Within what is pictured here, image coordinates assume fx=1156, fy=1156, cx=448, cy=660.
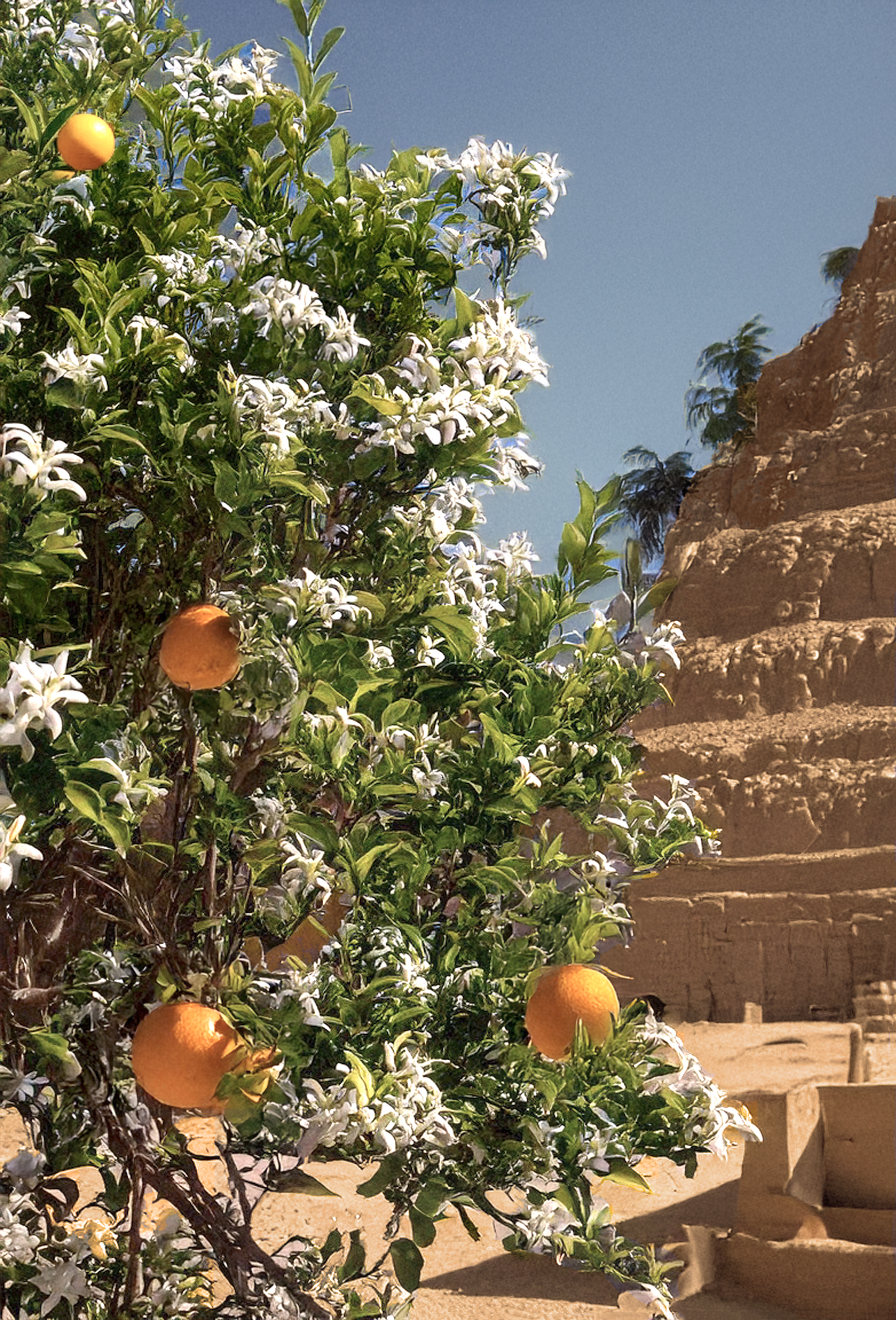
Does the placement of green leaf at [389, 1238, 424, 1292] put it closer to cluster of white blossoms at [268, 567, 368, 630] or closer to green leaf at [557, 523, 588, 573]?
cluster of white blossoms at [268, 567, 368, 630]

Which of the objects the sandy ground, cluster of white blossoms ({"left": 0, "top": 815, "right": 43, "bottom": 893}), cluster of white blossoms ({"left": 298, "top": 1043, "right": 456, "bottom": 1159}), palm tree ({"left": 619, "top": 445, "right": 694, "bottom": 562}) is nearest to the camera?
cluster of white blossoms ({"left": 0, "top": 815, "right": 43, "bottom": 893})

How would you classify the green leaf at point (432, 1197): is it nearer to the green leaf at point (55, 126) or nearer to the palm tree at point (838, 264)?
the green leaf at point (55, 126)

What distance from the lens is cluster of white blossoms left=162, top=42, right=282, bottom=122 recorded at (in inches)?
107

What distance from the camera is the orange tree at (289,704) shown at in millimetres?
2088

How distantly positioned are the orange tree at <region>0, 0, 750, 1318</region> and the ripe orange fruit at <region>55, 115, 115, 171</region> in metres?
0.04

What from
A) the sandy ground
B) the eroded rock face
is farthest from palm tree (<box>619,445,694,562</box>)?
the sandy ground

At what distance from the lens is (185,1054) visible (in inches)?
82.1

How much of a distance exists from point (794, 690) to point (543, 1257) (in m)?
17.0

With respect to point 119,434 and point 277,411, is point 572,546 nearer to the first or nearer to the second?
point 277,411

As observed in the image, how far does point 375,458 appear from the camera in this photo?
229cm

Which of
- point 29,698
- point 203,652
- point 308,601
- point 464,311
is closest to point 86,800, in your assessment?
point 29,698

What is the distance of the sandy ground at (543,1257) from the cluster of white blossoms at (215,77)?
667 centimetres

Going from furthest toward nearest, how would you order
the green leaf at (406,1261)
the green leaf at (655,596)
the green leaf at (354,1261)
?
1. the green leaf at (655,596)
2. the green leaf at (354,1261)
3. the green leaf at (406,1261)

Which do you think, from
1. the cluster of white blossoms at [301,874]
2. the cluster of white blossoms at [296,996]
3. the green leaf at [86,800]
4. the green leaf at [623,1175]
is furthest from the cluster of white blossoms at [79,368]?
the green leaf at [623,1175]
